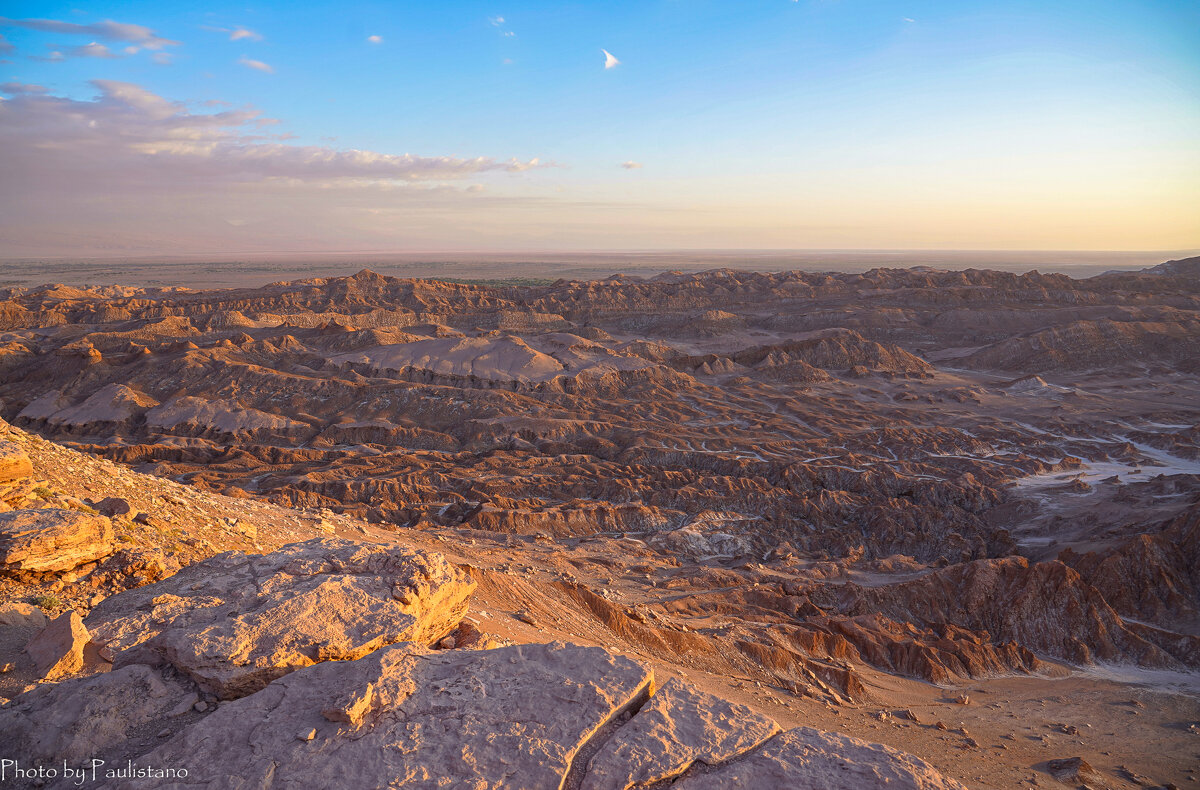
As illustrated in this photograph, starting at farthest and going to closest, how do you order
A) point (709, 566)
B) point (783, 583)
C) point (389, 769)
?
point (709, 566), point (783, 583), point (389, 769)

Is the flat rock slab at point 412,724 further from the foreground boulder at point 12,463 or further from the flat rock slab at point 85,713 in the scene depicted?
the foreground boulder at point 12,463

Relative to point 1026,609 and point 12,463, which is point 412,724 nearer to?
point 12,463

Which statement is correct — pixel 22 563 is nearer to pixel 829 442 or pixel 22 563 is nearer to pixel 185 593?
pixel 185 593

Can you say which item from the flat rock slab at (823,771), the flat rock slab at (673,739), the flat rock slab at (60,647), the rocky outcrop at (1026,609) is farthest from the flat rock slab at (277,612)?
the rocky outcrop at (1026,609)

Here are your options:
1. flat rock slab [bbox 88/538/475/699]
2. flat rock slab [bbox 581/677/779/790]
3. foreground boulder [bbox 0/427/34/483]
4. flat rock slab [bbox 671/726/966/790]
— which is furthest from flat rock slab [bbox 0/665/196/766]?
foreground boulder [bbox 0/427/34/483]

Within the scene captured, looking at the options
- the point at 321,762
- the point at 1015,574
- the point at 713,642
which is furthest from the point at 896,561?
the point at 321,762

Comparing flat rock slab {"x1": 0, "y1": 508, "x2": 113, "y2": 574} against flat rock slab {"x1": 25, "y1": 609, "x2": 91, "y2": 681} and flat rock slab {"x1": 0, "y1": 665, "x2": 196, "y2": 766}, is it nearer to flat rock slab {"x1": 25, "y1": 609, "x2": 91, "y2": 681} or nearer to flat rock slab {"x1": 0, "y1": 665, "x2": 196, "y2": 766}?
flat rock slab {"x1": 25, "y1": 609, "x2": 91, "y2": 681}
